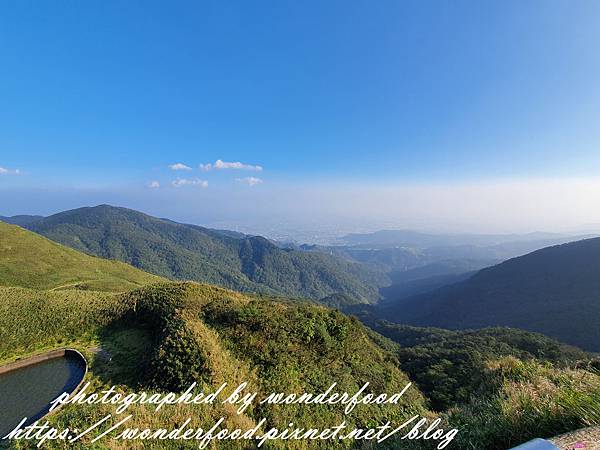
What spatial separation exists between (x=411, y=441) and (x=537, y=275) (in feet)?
580

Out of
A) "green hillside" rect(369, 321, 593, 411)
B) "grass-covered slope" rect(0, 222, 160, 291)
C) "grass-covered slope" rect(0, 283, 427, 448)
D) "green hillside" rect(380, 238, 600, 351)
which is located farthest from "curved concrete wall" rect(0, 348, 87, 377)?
"green hillside" rect(380, 238, 600, 351)

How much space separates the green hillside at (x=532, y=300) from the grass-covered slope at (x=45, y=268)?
115m

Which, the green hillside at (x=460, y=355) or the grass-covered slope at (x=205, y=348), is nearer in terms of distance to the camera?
the grass-covered slope at (x=205, y=348)

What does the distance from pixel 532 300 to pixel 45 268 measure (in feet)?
535

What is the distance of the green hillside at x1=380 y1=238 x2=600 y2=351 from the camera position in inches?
3661

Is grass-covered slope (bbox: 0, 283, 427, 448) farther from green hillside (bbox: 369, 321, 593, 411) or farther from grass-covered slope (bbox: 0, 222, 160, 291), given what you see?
grass-covered slope (bbox: 0, 222, 160, 291)

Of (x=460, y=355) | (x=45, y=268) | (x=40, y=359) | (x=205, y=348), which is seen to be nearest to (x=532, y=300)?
(x=460, y=355)

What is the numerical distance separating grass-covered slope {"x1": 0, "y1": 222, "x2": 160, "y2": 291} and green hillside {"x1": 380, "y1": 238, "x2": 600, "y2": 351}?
114505 mm

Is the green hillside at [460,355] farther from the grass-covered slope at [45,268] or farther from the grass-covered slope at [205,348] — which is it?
the grass-covered slope at [45,268]

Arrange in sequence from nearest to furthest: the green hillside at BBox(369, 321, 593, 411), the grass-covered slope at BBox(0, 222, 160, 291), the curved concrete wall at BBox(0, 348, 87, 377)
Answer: the curved concrete wall at BBox(0, 348, 87, 377) → the green hillside at BBox(369, 321, 593, 411) → the grass-covered slope at BBox(0, 222, 160, 291)

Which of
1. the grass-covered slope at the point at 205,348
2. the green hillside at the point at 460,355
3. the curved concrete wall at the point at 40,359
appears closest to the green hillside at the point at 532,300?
the green hillside at the point at 460,355

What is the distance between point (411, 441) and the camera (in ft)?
16.1

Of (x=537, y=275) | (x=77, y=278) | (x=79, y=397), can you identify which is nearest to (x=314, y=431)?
(x=79, y=397)

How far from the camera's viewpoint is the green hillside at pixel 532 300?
93.0 meters
